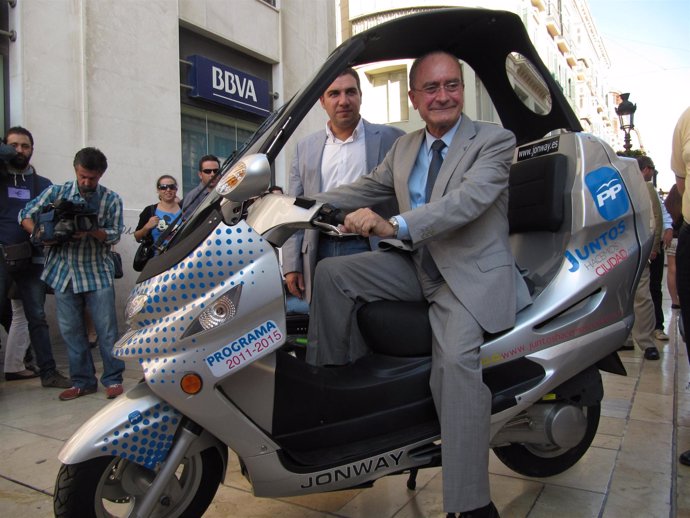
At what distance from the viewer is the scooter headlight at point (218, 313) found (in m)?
1.89

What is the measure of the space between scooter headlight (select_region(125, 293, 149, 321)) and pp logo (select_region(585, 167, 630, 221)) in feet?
6.38

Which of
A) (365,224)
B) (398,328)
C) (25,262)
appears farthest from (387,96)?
(365,224)

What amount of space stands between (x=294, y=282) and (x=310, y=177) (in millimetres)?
624

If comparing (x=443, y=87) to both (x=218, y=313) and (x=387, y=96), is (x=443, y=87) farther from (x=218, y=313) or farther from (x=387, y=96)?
(x=387, y=96)

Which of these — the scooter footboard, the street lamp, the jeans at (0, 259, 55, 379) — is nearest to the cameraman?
the jeans at (0, 259, 55, 379)

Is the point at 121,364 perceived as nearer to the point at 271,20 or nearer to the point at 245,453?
the point at 245,453

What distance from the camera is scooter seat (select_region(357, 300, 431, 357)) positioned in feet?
7.63

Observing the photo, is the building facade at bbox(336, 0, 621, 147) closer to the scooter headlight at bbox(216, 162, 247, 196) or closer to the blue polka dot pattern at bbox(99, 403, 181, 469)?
the scooter headlight at bbox(216, 162, 247, 196)

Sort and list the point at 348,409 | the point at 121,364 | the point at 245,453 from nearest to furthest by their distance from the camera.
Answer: the point at 245,453 < the point at 348,409 < the point at 121,364

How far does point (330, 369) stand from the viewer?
7.57ft

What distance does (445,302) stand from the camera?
2.31 meters

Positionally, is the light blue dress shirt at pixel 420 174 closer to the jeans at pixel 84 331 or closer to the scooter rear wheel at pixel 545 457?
the scooter rear wheel at pixel 545 457

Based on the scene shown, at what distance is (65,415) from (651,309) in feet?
17.4

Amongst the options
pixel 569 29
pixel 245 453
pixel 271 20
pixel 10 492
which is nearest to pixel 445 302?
pixel 245 453
